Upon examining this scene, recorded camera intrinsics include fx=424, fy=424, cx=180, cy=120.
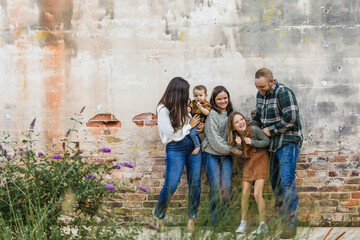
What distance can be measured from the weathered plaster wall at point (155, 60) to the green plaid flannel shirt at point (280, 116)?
42 cm

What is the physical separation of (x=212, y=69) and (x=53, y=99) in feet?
Result: 6.24

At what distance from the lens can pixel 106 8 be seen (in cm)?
496

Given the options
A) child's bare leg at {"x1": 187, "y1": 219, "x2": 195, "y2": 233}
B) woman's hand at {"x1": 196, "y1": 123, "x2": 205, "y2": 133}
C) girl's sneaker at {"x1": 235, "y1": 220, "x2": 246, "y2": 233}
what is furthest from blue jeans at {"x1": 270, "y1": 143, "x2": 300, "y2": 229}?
child's bare leg at {"x1": 187, "y1": 219, "x2": 195, "y2": 233}

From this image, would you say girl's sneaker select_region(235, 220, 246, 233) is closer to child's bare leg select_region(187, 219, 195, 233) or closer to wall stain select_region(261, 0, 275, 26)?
child's bare leg select_region(187, 219, 195, 233)

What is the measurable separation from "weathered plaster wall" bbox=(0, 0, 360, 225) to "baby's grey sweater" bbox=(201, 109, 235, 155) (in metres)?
0.44

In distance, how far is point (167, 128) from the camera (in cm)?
446

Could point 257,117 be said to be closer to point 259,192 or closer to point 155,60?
point 259,192

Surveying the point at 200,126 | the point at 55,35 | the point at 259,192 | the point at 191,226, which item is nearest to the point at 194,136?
the point at 200,126

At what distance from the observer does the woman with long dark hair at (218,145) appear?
15.0 feet

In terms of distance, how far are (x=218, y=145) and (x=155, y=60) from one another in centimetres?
126

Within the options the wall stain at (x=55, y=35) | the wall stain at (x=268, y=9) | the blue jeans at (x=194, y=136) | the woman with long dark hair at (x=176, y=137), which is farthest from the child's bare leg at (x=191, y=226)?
the wall stain at (x=268, y=9)

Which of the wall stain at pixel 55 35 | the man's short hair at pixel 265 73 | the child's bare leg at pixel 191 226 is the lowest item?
the child's bare leg at pixel 191 226

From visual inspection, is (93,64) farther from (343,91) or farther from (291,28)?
(343,91)

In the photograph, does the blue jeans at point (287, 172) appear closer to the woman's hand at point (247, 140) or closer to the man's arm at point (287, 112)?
the man's arm at point (287, 112)
